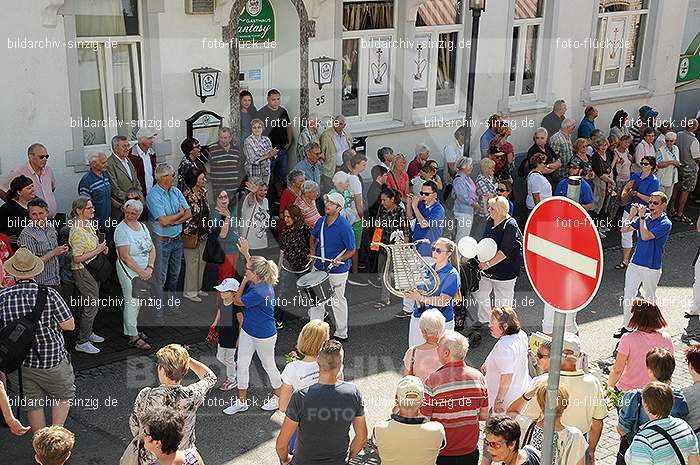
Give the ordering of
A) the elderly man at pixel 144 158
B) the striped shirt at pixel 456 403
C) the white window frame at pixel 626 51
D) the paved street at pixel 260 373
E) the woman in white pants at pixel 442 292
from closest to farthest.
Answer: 1. the striped shirt at pixel 456 403
2. the paved street at pixel 260 373
3. the woman in white pants at pixel 442 292
4. the elderly man at pixel 144 158
5. the white window frame at pixel 626 51

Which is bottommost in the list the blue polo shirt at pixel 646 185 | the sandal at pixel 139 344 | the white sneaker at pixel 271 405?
the white sneaker at pixel 271 405

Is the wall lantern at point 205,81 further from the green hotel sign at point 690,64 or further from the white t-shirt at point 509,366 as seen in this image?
the green hotel sign at point 690,64

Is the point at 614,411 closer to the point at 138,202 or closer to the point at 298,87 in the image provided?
the point at 138,202

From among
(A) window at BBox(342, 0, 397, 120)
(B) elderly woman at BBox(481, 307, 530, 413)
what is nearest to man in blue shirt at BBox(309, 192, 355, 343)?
(B) elderly woman at BBox(481, 307, 530, 413)

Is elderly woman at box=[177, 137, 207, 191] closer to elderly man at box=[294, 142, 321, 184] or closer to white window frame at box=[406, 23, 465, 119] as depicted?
elderly man at box=[294, 142, 321, 184]

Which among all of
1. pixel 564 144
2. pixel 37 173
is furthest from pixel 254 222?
pixel 564 144

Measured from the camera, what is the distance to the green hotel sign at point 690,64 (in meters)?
18.8

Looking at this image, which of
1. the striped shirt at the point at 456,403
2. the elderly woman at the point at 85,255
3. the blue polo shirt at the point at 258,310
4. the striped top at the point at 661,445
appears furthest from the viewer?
the elderly woman at the point at 85,255

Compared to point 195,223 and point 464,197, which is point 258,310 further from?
point 464,197

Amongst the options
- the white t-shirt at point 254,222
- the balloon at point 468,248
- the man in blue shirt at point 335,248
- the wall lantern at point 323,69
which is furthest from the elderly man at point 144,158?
the balloon at point 468,248

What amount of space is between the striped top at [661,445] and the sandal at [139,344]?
559cm

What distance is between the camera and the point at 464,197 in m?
12.2

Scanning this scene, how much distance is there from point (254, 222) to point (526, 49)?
25.5 ft

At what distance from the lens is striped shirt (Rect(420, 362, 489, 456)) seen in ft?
20.7
